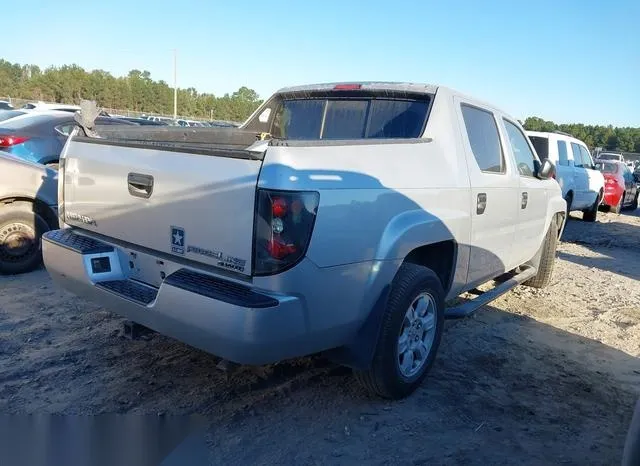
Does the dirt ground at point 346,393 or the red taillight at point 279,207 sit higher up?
the red taillight at point 279,207

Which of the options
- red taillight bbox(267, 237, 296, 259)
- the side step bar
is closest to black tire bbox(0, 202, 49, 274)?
red taillight bbox(267, 237, 296, 259)

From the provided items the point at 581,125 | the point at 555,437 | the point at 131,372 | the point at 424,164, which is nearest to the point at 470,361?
the point at 555,437

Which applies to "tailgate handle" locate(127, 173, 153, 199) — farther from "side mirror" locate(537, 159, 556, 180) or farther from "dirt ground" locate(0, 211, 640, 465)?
"side mirror" locate(537, 159, 556, 180)

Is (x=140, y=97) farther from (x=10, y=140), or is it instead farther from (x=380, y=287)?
(x=380, y=287)

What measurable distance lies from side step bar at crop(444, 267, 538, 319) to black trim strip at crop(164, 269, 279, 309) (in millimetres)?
1773

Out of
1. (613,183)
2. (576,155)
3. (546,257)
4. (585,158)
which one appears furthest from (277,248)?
(613,183)

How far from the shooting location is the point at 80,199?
12.0ft

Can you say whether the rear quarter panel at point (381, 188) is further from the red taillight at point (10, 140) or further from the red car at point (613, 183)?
the red car at point (613, 183)

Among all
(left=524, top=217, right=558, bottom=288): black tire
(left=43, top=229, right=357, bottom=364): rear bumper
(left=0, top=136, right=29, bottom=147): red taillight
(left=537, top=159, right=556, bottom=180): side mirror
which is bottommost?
(left=524, top=217, right=558, bottom=288): black tire

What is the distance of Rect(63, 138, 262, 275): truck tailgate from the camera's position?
9.09 ft

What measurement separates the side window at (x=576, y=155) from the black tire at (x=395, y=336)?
10113mm

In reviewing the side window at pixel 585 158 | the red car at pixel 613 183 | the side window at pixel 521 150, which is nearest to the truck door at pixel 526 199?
the side window at pixel 521 150

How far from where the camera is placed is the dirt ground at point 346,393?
315 centimetres

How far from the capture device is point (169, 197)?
3.04m
